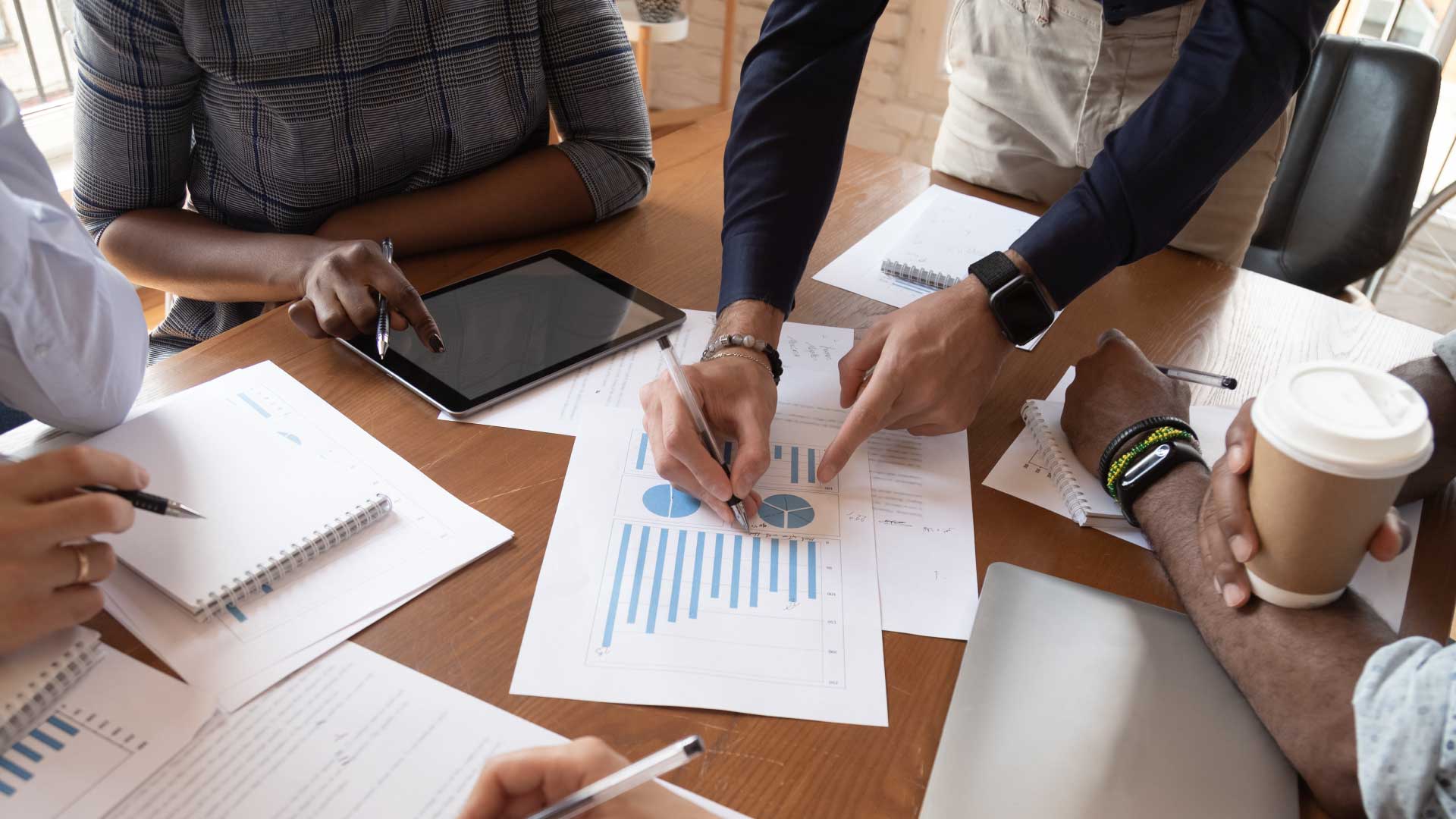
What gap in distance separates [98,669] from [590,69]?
0.95 meters

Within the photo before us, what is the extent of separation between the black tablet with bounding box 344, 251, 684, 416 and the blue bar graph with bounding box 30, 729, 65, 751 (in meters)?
0.39

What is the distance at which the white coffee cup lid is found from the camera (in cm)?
53

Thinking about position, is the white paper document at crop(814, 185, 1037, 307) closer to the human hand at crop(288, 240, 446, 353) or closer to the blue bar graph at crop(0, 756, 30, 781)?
the human hand at crop(288, 240, 446, 353)

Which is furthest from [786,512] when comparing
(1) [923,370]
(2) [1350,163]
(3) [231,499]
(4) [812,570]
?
(2) [1350,163]

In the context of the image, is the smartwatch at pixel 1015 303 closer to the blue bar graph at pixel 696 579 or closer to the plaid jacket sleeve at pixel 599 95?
the blue bar graph at pixel 696 579

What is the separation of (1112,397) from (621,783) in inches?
23.8

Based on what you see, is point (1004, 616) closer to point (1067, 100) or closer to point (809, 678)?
point (809, 678)

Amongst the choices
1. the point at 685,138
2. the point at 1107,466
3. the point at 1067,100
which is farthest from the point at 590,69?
the point at 1107,466

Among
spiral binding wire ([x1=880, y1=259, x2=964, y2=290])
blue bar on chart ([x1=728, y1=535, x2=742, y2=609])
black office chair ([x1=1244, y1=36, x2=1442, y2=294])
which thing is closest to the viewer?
blue bar on chart ([x1=728, y1=535, x2=742, y2=609])

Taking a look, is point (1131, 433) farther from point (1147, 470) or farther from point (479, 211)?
point (479, 211)

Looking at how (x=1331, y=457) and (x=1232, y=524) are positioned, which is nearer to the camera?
(x=1331, y=457)

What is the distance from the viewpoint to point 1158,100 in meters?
0.99

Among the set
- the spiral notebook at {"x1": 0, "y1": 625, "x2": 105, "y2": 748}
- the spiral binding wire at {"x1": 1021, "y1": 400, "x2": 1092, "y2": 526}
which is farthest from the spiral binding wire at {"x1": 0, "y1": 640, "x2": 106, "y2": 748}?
the spiral binding wire at {"x1": 1021, "y1": 400, "x2": 1092, "y2": 526}

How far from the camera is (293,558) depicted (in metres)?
0.69
